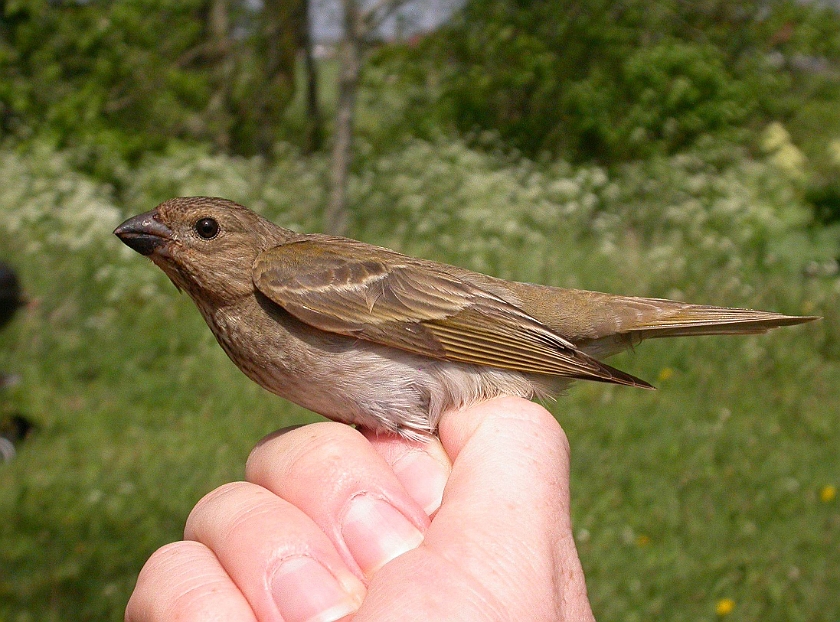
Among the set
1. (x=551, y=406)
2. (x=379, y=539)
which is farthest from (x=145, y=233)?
(x=551, y=406)

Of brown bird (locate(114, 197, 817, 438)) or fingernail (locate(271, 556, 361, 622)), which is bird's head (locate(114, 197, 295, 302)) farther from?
fingernail (locate(271, 556, 361, 622))

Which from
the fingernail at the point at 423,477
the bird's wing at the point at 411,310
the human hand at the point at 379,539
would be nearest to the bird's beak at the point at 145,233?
the bird's wing at the point at 411,310

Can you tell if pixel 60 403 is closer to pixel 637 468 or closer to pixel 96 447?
pixel 96 447

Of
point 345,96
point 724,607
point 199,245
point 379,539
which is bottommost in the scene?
point 724,607

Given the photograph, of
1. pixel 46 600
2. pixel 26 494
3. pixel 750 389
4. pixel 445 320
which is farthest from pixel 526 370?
pixel 750 389

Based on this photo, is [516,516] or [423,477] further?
[423,477]

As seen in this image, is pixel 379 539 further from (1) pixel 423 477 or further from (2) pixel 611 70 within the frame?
(2) pixel 611 70
